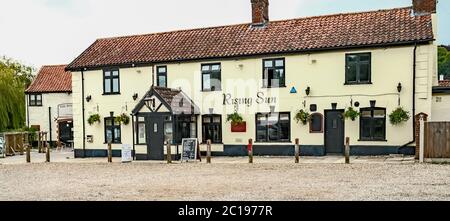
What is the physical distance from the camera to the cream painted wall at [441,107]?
17000 millimetres

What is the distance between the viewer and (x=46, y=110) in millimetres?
34188

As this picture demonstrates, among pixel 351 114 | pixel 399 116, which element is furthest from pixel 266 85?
pixel 399 116

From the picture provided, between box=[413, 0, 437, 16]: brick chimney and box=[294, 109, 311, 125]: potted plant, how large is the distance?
6382 millimetres

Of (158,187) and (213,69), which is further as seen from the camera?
(213,69)

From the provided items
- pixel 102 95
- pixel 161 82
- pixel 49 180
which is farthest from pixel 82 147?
pixel 49 180

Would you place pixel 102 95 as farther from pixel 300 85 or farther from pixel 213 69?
pixel 300 85

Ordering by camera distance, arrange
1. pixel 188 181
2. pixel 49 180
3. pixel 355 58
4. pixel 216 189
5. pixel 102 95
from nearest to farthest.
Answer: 1. pixel 216 189
2. pixel 188 181
3. pixel 49 180
4. pixel 355 58
5. pixel 102 95

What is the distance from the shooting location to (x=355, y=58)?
703 inches

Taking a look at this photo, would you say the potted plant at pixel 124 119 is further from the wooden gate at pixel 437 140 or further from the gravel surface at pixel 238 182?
the wooden gate at pixel 437 140

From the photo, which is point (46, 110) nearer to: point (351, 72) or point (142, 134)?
point (142, 134)

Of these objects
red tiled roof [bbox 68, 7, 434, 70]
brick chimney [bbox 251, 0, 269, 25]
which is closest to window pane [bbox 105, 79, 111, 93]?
red tiled roof [bbox 68, 7, 434, 70]

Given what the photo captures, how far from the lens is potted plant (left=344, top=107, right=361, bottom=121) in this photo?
17.4 m

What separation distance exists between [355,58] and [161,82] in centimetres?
949

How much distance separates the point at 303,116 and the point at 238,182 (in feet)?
25.6
